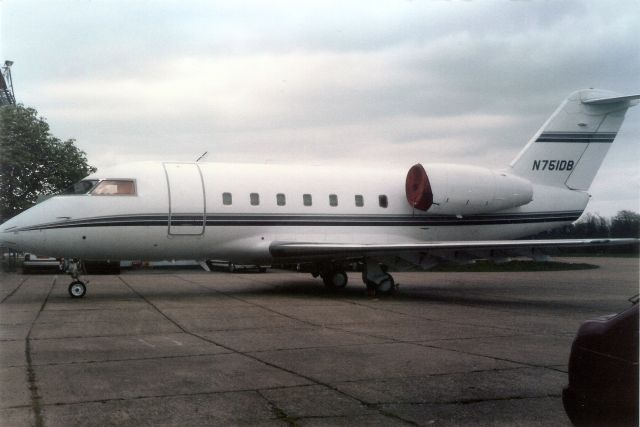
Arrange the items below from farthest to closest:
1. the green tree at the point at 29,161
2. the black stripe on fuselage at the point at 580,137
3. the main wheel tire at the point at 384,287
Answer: the green tree at the point at 29,161 < the black stripe on fuselage at the point at 580,137 < the main wheel tire at the point at 384,287

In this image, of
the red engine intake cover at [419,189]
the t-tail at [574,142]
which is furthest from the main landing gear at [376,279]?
the t-tail at [574,142]

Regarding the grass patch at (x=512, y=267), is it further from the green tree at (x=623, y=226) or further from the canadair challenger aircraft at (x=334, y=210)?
the green tree at (x=623, y=226)

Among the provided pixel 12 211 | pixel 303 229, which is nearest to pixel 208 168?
pixel 303 229

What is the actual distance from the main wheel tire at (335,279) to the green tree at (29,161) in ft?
76.3

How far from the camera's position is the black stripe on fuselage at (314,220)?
15664 mm

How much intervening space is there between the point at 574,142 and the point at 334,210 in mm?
8215

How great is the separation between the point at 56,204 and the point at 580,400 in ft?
45.0

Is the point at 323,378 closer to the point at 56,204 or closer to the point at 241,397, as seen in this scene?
the point at 241,397

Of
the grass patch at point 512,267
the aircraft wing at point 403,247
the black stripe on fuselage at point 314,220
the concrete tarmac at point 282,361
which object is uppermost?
the black stripe on fuselage at point 314,220

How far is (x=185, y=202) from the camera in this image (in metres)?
16.5

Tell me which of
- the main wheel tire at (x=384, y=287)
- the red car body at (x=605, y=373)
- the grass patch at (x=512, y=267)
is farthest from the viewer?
the grass patch at (x=512, y=267)

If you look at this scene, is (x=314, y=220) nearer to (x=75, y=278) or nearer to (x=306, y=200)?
(x=306, y=200)

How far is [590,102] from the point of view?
64.8 feet

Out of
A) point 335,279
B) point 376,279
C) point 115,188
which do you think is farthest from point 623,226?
point 115,188
